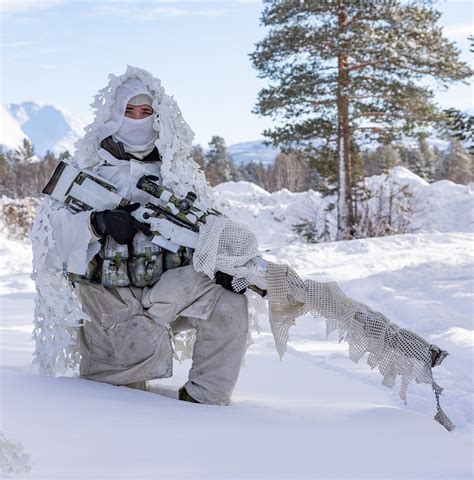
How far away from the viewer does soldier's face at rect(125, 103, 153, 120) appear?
12.1 ft

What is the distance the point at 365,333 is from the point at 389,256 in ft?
26.0

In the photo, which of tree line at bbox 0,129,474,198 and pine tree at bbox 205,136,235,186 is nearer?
tree line at bbox 0,129,474,198

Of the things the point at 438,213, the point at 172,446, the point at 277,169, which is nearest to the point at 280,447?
the point at 172,446

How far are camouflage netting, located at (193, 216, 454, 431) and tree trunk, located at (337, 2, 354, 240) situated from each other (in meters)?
12.6

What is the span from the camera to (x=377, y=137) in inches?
643

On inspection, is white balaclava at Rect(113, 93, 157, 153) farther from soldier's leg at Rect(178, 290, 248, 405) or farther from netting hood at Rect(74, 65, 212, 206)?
soldier's leg at Rect(178, 290, 248, 405)

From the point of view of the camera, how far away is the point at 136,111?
145 inches

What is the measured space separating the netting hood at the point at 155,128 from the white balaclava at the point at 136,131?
3cm

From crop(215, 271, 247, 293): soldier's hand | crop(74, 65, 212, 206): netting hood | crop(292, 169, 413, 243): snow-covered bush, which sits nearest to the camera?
crop(215, 271, 247, 293): soldier's hand

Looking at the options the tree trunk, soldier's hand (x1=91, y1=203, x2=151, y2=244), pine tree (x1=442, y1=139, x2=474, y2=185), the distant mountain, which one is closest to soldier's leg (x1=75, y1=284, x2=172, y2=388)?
soldier's hand (x1=91, y1=203, x2=151, y2=244)

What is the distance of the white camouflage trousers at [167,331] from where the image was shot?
3451mm

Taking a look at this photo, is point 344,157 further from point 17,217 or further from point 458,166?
point 458,166

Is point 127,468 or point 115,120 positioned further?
point 115,120

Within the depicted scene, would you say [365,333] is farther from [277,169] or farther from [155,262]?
[277,169]
